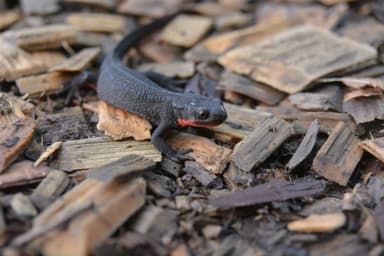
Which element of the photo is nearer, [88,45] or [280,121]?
[280,121]

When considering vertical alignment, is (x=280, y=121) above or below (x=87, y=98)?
above

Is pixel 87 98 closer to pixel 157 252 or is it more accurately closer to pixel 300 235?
pixel 157 252

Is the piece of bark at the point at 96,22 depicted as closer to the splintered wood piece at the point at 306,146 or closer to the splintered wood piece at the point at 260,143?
the splintered wood piece at the point at 260,143

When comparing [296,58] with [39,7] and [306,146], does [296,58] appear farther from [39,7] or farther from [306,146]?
[39,7]

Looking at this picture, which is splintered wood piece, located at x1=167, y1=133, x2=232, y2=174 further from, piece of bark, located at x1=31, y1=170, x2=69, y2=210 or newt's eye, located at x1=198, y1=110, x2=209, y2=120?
piece of bark, located at x1=31, y1=170, x2=69, y2=210

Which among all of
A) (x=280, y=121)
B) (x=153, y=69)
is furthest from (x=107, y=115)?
(x=280, y=121)

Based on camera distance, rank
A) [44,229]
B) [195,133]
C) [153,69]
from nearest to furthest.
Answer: [44,229], [195,133], [153,69]

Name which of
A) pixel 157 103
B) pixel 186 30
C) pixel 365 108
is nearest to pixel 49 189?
pixel 157 103
